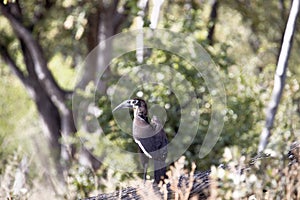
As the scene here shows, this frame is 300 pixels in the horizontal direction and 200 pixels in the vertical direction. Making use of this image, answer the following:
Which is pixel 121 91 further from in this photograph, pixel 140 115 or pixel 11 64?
pixel 11 64

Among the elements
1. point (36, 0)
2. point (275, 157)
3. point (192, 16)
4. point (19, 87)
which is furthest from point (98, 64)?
point (275, 157)

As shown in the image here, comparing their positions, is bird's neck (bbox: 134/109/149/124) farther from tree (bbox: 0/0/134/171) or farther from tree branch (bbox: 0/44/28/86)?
tree branch (bbox: 0/44/28/86)

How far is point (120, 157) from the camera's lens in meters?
12.8

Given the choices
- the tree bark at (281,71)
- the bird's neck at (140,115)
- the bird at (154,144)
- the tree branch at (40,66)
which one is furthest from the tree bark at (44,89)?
the bird at (154,144)

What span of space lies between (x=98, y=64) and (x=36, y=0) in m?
1.91

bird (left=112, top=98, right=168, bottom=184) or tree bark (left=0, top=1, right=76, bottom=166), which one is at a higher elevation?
tree bark (left=0, top=1, right=76, bottom=166)

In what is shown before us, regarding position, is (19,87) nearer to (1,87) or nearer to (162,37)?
(1,87)

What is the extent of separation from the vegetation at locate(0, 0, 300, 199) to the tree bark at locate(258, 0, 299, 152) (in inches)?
7.1

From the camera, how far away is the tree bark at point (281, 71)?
11922 millimetres

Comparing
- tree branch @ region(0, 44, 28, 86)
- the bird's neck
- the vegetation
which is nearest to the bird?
the bird's neck

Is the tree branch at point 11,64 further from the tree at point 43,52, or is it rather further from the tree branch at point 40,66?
the tree branch at point 40,66

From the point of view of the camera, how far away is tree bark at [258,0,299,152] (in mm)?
11922

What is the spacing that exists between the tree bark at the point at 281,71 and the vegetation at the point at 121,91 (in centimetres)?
18

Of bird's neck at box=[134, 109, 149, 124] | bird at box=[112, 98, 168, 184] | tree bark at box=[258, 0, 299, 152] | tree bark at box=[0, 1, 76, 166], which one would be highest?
tree bark at box=[0, 1, 76, 166]
